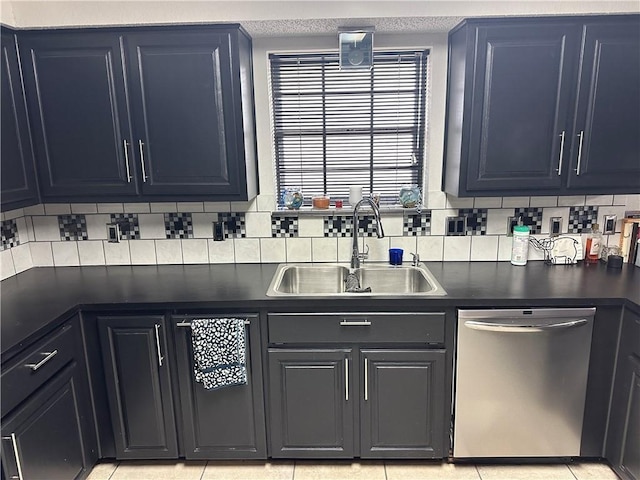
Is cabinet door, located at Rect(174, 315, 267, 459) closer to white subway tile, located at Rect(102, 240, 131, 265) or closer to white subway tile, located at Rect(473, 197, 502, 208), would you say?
white subway tile, located at Rect(102, 240, 131, 265)

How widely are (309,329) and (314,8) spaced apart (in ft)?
4.80

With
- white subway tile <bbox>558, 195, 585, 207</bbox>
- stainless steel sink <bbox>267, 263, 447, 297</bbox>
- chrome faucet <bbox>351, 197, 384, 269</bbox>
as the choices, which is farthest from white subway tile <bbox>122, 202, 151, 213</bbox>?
white subway tile <bbox>558, 195, 585, 207</bbox>

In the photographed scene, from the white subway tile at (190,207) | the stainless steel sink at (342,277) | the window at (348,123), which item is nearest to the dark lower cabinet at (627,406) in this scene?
the stainless steel sink at (342,277)

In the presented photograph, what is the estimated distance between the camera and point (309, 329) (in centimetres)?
193

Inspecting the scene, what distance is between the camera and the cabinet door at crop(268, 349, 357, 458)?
196 centimetres

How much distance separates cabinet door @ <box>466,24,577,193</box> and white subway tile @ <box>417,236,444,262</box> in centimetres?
42

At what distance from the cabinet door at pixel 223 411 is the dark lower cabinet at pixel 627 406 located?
1.58m

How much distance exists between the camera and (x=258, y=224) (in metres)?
2.47

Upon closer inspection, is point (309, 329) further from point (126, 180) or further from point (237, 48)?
point (237, 48)

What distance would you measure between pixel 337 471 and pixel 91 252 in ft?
5.87

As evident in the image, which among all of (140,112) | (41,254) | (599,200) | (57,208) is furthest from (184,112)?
(599,200)

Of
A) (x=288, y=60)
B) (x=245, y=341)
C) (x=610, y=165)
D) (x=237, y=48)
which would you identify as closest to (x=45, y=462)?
(x=245, y=341)

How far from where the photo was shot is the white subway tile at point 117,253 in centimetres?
248

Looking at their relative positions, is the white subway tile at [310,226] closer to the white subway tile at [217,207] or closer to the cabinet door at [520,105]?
the white subway tile at [217,207]
